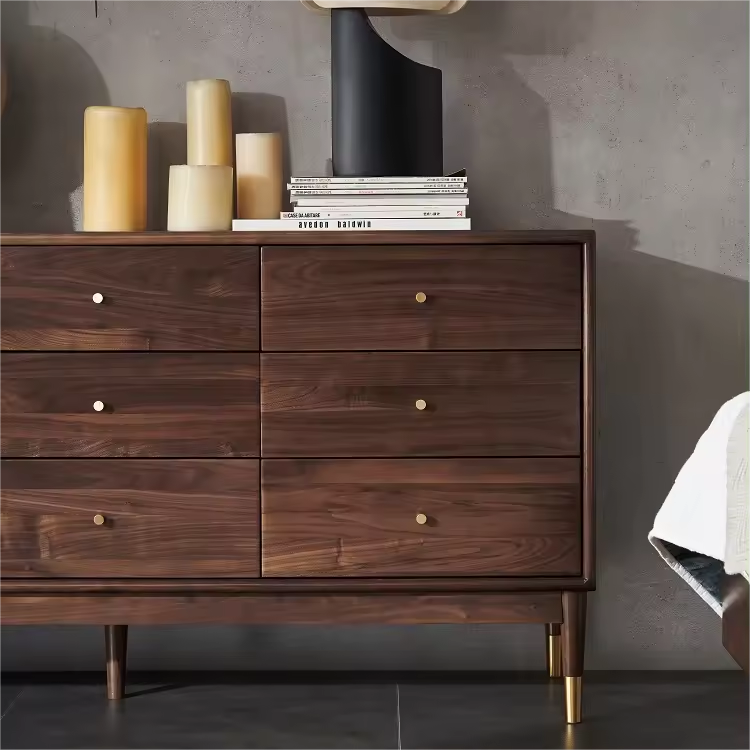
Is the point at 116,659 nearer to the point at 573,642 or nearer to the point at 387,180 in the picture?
the point at 573,642

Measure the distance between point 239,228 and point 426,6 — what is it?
2.18 ft

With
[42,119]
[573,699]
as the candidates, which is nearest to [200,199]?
[42,119]

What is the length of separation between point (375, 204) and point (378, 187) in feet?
0.11

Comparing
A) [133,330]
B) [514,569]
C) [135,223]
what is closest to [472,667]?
[514,569]

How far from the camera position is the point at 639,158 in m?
2.23

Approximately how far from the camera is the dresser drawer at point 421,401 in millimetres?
1804

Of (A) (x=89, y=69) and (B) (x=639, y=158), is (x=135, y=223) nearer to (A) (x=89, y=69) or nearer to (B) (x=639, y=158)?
(A) (x=89, y=69)

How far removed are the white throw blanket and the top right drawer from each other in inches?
16.5

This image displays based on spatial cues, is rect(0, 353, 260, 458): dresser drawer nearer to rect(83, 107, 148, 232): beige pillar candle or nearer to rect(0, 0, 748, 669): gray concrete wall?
rect(83, 107, 148, 232): beige pillar candle

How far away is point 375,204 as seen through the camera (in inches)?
75.3

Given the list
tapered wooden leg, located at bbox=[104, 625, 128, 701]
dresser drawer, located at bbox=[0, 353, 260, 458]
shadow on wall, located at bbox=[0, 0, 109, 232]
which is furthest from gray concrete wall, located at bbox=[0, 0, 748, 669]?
dresser drawer, located at bbox=[0, 353, 260, 458]

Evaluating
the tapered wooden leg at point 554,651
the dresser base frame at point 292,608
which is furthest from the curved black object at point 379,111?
the tapered wooden leg at point 554,651

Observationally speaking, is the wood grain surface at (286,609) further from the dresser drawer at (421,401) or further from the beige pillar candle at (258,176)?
the beige pillar candle at (258,176)

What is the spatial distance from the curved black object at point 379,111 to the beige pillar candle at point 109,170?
44 centimetres
